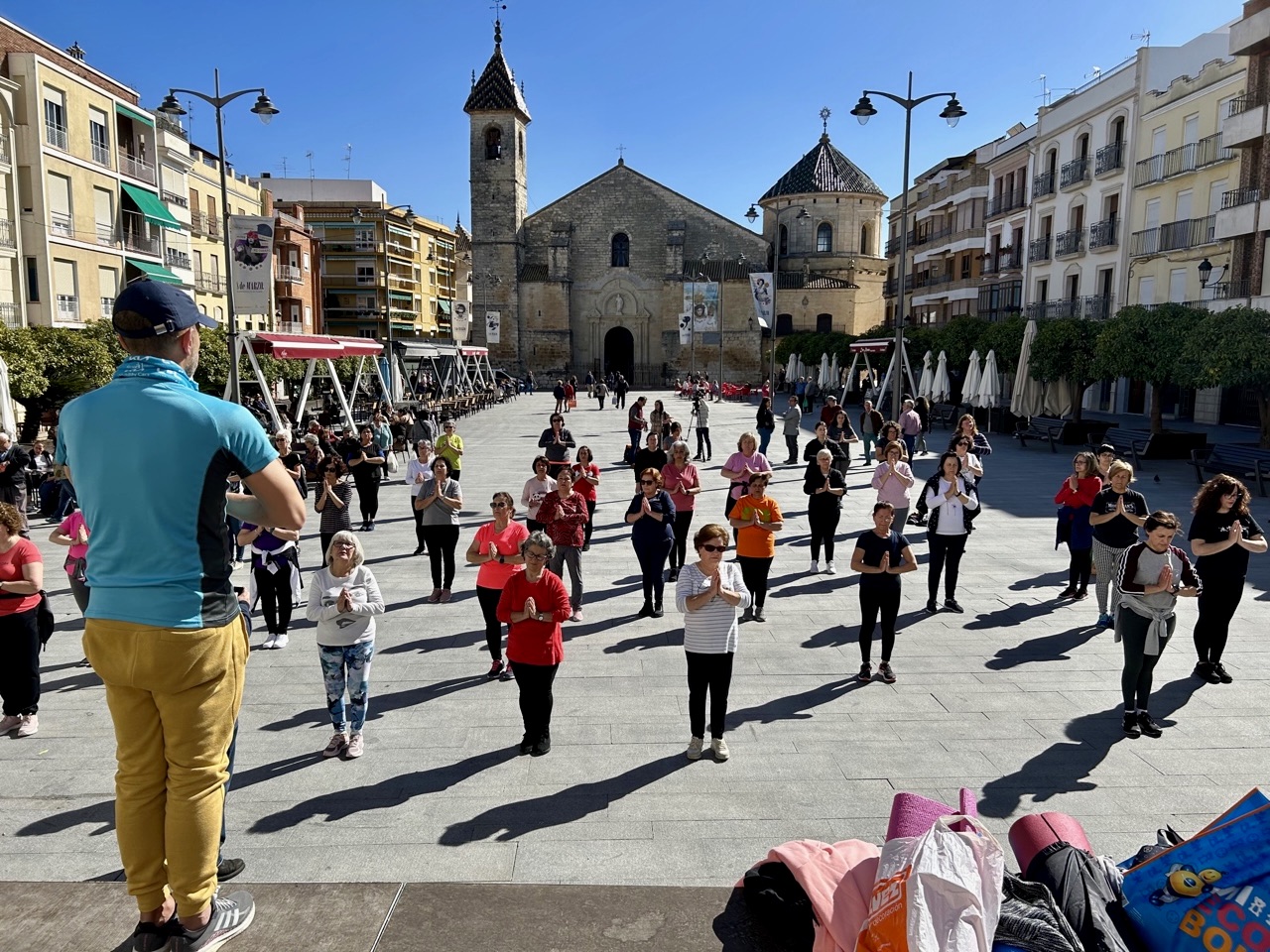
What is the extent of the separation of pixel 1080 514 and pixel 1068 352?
16.3 meters

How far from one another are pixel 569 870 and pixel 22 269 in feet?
98.1

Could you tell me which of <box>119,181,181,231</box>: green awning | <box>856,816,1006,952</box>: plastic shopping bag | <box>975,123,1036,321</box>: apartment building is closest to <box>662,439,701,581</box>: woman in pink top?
<box>856,816,1006,952</box>: plastic shopping bag

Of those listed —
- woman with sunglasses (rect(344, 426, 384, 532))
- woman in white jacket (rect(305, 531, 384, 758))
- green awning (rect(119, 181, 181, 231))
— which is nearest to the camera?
woman in white jacket (rect(305, 531, 384, 758))

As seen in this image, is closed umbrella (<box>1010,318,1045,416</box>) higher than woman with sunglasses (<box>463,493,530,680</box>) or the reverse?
higher

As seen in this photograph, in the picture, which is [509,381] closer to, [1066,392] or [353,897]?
[1066,392]

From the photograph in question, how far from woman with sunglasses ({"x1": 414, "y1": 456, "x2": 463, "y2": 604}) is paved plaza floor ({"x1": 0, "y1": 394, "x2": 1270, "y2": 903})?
254 mm

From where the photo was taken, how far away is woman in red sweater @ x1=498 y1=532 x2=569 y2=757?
5.42 meters

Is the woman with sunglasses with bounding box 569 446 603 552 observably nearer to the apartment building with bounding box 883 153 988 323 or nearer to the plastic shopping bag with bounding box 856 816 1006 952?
the plastic shopping bag with bounding box 856 816 1006 952

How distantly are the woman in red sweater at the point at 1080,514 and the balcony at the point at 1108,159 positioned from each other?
1066 inches

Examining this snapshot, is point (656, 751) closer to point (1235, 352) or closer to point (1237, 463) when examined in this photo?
point (1237, 463)

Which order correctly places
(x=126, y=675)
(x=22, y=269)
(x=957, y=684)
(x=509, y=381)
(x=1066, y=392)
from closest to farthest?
(x=126, y=675)
(x=957, y=684)
(x=1066, y=392)
(x=22, y=269)
(x=509, y=381)

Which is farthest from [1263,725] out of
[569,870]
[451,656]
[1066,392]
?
[1066,392]

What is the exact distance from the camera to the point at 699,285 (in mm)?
53969

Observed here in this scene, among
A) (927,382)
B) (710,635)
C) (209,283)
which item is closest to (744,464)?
(710,635)
